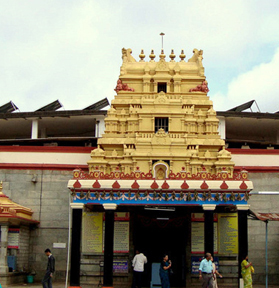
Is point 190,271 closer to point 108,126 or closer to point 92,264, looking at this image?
point 92,264

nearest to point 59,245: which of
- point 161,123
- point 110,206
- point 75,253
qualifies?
point 75,253

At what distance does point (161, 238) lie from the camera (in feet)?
87.7

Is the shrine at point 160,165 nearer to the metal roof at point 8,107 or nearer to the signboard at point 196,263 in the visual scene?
the signboard at point 196,263

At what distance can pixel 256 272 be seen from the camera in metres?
26.6

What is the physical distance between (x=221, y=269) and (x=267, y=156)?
7.06 meters

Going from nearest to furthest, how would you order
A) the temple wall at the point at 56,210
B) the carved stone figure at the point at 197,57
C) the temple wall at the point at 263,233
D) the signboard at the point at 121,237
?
the signboard at the point at 121,237
the temple wall at the point at 263,233
the temple wall at the point at 56,210
the carved stone figure at the point at 197,57

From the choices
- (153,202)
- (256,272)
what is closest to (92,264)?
(153,202)

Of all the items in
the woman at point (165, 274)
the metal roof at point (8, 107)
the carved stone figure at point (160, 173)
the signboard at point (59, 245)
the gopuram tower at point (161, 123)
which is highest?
the metal roof at point (8, 107)

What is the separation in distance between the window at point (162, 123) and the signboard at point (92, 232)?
5.45 meters

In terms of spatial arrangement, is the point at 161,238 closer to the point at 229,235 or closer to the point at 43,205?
the point at 229,235

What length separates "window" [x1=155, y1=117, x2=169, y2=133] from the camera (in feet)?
89.1

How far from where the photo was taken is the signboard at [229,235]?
25.8 m

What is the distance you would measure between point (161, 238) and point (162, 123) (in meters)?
5.99

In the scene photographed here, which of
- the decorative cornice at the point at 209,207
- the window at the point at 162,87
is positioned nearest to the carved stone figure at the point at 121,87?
the window at the point at 162,87
